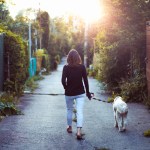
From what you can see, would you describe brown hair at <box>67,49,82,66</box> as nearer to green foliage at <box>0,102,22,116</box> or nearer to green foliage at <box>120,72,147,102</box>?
green foliage at <box>0,102,22,116</box>

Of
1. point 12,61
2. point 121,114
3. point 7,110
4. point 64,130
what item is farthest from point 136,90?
point 64,130

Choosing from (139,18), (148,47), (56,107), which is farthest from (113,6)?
(56,107)

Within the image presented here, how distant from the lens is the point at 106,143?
7.85m

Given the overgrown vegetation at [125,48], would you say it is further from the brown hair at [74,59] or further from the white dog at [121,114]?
the brown hair at [74,59]

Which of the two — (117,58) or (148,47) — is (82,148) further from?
(117,58)

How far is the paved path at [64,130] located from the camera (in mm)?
7602

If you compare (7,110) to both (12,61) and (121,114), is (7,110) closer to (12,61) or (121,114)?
(121,114)

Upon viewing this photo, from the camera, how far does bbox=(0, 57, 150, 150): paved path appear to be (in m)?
7.60

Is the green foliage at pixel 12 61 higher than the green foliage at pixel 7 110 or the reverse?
higher

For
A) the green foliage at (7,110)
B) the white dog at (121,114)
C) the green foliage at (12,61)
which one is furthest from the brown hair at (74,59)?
the green foliage at (12,61)

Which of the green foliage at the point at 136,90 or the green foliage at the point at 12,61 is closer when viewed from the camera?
the green foliage at the point at 136,90

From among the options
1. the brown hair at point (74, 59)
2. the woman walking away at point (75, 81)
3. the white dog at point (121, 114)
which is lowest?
the white dog at point (121, 114)

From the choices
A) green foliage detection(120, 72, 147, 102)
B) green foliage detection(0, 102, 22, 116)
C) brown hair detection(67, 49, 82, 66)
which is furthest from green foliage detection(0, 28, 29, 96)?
brown hair detection(67, 49, 82, 66)

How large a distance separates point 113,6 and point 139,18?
54.2 inches
